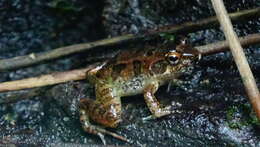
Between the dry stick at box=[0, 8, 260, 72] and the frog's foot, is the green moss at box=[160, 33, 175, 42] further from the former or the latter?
the frog's foot

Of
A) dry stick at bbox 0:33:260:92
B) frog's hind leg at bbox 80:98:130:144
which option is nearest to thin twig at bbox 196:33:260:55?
dry stick at bbox 0:33:260:92

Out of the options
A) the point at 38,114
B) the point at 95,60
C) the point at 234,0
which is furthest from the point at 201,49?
the point at 38,114

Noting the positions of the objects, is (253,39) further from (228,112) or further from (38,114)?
(38,114)

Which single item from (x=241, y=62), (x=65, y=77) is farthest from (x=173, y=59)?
(x=65, y=77)

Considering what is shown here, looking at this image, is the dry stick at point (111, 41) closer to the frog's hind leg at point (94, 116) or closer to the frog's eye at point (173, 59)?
the frog's eye at point (173, 59)

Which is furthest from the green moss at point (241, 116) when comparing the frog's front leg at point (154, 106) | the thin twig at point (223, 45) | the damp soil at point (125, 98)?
the thin twig at point (223, 45)
